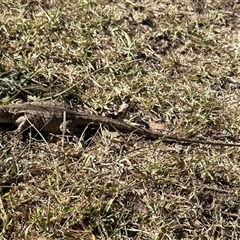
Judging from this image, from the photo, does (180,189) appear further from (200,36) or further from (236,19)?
(236,19)

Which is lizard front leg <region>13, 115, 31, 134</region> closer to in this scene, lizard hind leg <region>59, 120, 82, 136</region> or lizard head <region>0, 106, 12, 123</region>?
lizard head <region>0, 106, 12, 123</region>

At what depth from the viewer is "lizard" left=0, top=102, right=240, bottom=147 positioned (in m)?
5.23

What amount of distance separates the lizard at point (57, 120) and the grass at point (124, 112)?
0.28ft

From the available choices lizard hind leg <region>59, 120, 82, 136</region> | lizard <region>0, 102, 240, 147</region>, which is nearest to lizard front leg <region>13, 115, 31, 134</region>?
lizard <region>0, 102, 240, 147</region>

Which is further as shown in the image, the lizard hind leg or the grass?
the lizard hind leg

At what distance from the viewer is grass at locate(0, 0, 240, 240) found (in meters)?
4.71

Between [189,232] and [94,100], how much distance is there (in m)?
1.64

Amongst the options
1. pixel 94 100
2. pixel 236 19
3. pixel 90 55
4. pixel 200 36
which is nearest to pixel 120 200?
pixel 94 100

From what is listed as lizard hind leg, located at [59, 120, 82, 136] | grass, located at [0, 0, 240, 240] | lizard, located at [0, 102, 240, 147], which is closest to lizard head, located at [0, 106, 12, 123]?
lizard, located at [0, 102, 240, 147]

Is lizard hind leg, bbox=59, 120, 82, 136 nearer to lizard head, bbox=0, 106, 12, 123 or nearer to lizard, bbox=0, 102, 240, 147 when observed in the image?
lizard, bbox=0, 102, 240, 147

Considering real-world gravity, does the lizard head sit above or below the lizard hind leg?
above

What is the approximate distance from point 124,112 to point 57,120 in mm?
710

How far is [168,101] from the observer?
19.2 ft

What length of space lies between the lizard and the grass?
0.28ft
